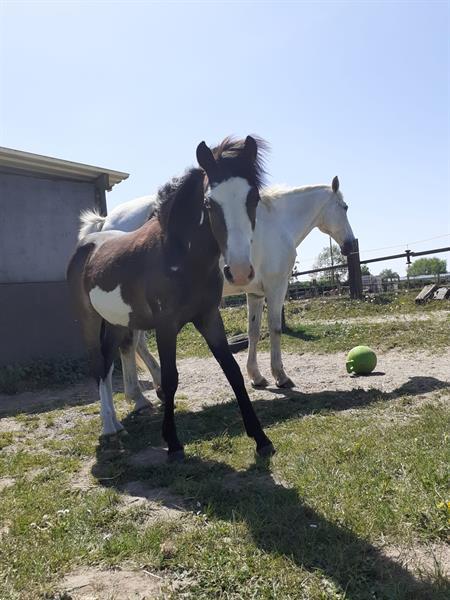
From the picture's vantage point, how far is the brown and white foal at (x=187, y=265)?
3.07 metres

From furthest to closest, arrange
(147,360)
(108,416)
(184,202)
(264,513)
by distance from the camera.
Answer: (147,360) < (108,416) < (184,202) < (264,513)

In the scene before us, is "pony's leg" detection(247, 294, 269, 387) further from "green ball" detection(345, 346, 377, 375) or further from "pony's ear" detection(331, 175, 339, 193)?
"pony's ear" detection(331, 175, 339, 193)

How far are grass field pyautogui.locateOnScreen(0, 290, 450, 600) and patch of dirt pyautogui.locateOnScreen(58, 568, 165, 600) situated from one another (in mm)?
12

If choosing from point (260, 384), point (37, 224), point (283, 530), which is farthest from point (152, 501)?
point (37, 224)

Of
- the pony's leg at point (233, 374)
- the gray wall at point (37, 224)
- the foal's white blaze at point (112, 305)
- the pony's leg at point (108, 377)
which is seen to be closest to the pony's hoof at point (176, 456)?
the pony's leg at point (233, 374)

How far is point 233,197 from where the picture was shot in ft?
10.0

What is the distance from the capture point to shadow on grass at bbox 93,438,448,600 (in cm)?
182

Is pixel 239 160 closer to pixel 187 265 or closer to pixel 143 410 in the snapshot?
pixel 187 265

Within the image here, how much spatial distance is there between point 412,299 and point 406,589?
11.3 m

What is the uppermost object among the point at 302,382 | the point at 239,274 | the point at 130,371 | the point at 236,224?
the point at 236,224

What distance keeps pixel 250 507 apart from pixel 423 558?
882mm

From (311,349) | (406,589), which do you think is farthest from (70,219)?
(406,589)

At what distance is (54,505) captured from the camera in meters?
2.84

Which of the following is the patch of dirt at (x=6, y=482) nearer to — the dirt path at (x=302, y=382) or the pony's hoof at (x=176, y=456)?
the pony's hoof at (x=176, y=456)
